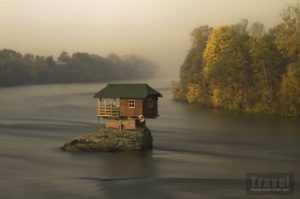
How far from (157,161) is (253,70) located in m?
56.7

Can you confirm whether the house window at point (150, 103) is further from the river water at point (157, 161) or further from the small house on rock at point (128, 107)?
the river water at point (157, 161)

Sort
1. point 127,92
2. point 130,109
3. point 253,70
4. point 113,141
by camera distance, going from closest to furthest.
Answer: point 113,141
point 130,109
point 127,92
point 253,70

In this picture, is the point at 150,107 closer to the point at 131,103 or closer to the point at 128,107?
the point at 131,103

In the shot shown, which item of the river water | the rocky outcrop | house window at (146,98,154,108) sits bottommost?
the river water

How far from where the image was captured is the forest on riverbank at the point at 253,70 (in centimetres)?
8538

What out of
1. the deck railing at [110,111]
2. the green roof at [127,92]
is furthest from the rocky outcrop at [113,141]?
the green roof at [127,92]

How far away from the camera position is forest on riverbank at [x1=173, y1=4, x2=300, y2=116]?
85375mm

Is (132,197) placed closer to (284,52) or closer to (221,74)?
(284,52)

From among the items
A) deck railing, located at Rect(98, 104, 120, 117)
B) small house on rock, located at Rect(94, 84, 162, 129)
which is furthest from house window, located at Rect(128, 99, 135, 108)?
deck railing, located at Rect(98, 104, 120, 117)

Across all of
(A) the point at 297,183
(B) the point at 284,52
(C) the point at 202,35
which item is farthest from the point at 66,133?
(C) the point at 202,35

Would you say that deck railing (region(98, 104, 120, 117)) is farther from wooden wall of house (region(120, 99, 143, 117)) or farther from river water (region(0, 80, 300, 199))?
river water (region(0, 80, 300, 199))

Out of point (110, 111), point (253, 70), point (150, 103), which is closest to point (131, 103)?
point (150, 103)

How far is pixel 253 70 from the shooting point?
9519cm

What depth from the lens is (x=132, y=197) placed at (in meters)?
32.6
